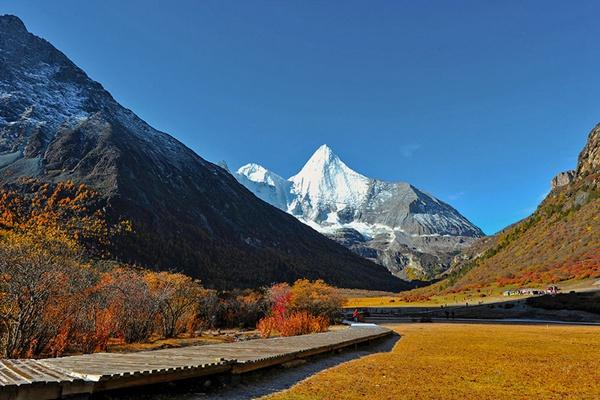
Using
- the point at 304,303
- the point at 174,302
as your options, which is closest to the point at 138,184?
the point at 304,303

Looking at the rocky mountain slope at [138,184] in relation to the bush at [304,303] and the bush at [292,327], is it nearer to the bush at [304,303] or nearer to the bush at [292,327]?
the bush at [304,303]

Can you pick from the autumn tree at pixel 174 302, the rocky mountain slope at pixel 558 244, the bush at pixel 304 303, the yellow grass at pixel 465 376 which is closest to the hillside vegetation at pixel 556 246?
the rocky mountain slope at pixel 558 244

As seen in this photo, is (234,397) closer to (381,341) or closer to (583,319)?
(381,341)

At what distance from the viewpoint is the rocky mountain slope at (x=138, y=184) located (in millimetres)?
122312

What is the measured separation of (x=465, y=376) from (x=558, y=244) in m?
102

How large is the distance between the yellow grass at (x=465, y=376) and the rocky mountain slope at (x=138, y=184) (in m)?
96.7

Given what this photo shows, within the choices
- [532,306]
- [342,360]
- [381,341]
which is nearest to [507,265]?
[532,306]

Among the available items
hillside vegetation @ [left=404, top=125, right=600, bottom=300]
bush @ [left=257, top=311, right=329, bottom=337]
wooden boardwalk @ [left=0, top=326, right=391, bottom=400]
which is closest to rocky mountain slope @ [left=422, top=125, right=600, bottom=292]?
hillside vegetation @ [left=404, top=125, right=600, bottom=300]

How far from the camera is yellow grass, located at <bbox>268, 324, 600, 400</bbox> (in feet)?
32.1

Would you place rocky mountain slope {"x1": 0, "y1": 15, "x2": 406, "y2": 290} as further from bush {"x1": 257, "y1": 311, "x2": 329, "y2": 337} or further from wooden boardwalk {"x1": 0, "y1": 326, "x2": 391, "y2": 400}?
wooden boardwalk {"x1": 0, "y1": 326, "x2": 391, "y2": 400}

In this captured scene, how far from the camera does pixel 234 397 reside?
9.85 meters

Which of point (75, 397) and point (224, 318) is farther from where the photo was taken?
point (224, 318)

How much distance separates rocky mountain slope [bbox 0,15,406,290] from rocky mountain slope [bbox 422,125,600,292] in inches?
2486

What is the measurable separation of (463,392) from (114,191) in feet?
429
